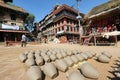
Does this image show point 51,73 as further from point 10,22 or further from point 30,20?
point 30,20


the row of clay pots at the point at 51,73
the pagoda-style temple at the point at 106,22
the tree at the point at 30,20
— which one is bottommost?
the row of clay pots at the point at 51,73

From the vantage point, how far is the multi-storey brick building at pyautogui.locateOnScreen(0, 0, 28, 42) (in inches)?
993

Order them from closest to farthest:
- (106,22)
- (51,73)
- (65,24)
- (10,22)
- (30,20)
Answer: (51,73), (106,22), (10,22), (65,24), (30,20)

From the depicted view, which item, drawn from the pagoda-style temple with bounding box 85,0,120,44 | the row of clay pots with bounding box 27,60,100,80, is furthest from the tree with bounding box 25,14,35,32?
the row of clay pots with bounding box 27,60,100,80

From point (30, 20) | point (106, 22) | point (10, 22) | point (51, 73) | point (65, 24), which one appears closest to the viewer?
point (51, 73)

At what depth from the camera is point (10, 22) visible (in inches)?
1090

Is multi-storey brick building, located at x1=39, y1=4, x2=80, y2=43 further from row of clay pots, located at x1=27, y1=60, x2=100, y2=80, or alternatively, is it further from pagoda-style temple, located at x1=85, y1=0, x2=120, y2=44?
row of clay pots, located at x1=27, y1=60, x2=100, y2=80

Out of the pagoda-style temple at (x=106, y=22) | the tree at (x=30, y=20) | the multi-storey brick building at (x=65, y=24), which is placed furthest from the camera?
the tree at (x=30, y=20)

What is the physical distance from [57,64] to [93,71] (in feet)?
4.73

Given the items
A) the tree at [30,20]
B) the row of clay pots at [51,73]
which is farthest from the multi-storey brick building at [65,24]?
the row of clay pots at [51,73]

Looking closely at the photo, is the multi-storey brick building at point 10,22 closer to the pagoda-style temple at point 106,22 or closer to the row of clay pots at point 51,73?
the pagoda-style temple at point 106,22

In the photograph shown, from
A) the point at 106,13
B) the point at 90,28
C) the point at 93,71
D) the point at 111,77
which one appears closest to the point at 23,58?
the point at 93,71

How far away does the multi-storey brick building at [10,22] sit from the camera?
25.2 metres

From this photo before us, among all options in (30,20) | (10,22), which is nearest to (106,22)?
(10,22)
